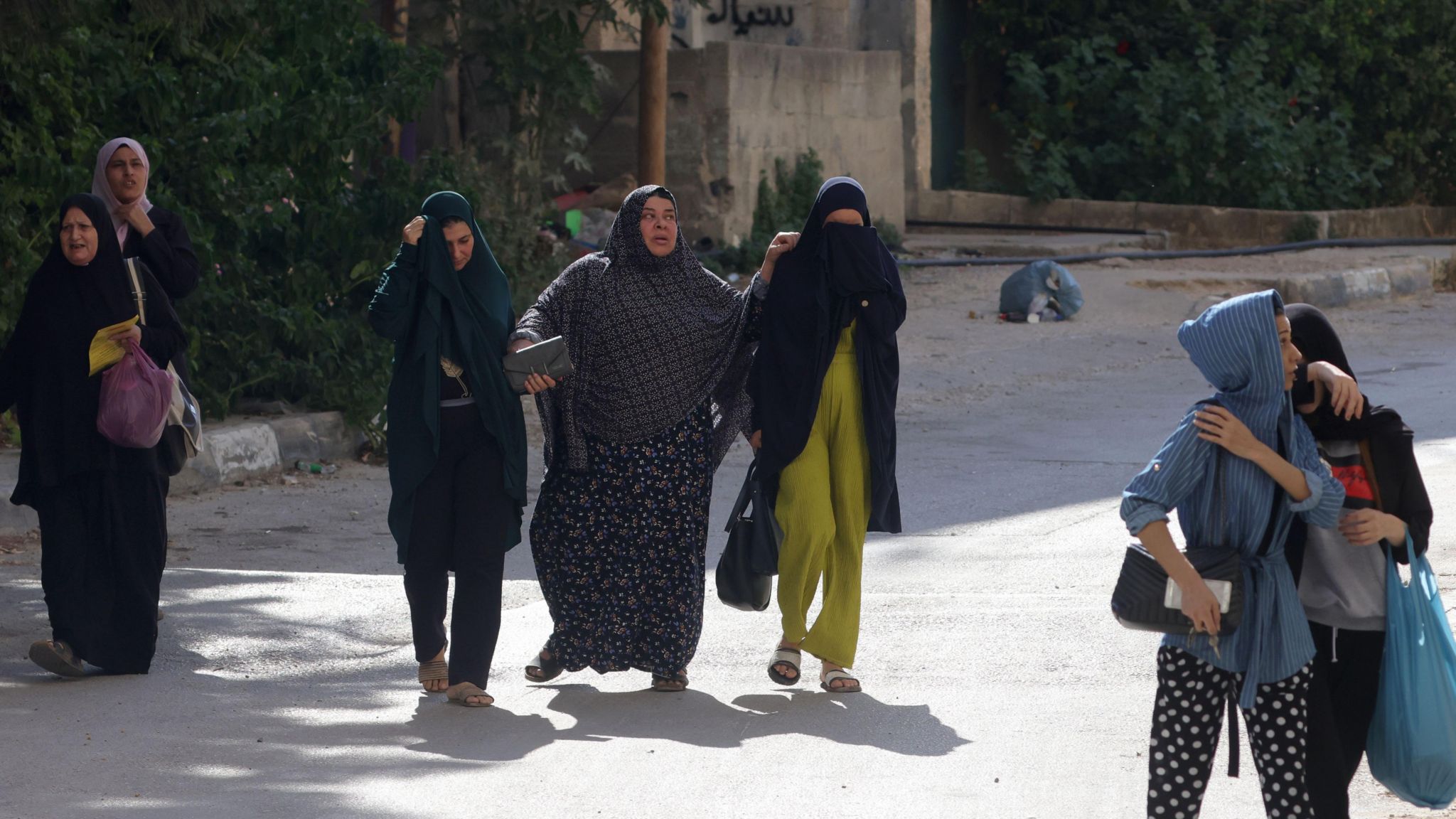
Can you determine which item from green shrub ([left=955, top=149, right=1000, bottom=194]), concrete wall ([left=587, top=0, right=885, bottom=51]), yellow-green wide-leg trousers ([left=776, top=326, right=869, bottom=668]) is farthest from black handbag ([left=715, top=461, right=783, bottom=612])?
green shrub ([left=955, top=149, right=1000, bottom=194])

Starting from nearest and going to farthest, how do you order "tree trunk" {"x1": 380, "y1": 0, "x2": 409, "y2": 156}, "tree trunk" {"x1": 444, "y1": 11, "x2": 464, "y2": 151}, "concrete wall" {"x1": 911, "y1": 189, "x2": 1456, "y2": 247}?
"tree trunk" {"x1": 380, "y1": 0, "x2": 409, "y2": 156}, "tree trunk" {"x1": 444, "y1": 11, "x2": 464, "y2": 151}, "concrete wall" {"x1": 911, "y1": 189, "x2": 1456, "y2": 247}

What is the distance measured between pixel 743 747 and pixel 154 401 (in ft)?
6.70

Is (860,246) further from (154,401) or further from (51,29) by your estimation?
(51,29)

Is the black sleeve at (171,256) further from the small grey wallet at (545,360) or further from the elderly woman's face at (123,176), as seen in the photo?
the small grey wallet at (545,360)

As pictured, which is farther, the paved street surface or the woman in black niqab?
the woman in black niqab

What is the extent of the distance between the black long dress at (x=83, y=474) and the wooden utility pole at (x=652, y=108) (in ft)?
29.4

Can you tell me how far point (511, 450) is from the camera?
4820mm

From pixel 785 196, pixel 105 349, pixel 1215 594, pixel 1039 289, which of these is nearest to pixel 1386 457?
pixel 1215 594

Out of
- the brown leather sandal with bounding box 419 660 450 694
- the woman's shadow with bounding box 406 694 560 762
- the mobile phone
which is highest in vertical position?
the mobile phone

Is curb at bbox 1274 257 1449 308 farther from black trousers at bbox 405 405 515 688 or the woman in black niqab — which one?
black trousers at bbox 405 405 515 688

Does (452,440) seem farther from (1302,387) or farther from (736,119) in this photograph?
(736,119)

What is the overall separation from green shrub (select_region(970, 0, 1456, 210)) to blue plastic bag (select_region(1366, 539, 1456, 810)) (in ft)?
56.2

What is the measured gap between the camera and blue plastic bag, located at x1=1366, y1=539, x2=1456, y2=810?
10.3ft

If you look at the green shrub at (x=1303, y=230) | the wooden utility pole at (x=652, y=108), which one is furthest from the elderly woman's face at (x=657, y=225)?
the green shrub at (x=1303, y=230)
